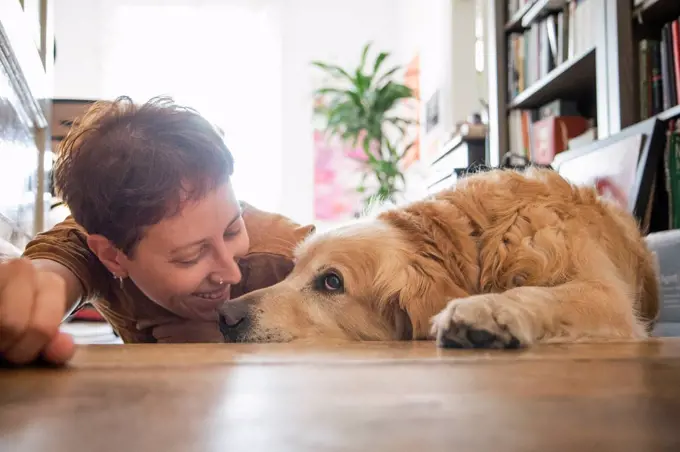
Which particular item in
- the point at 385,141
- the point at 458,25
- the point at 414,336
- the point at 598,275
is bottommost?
the point at 414,336

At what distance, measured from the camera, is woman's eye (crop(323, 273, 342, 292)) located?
1229 millimetres

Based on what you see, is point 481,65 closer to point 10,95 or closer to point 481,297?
point 10,95

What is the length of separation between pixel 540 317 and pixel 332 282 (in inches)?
16.0

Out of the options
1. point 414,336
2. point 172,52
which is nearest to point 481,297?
point 414,336

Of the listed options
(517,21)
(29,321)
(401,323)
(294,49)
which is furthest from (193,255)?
(294,49)

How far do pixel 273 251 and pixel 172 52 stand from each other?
550cm

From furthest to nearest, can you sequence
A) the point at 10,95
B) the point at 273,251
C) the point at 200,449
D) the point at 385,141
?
the point at 385,141 → the point at 10,95 → the point at 273,251 → the point at 200,449

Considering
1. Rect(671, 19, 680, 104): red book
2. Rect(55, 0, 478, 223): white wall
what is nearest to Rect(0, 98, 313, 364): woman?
Rect(671, 19, 680, 104): red book

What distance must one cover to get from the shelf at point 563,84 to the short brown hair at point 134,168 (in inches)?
78.8

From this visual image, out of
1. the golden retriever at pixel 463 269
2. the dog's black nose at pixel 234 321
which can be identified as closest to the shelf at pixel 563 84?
the golden retriever at pixel 463 269

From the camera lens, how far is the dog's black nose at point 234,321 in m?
1.14

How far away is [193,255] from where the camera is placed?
1.23m

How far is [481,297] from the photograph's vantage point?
3.05ft

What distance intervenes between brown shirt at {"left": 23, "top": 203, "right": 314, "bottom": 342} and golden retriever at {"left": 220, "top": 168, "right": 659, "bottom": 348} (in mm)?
221
